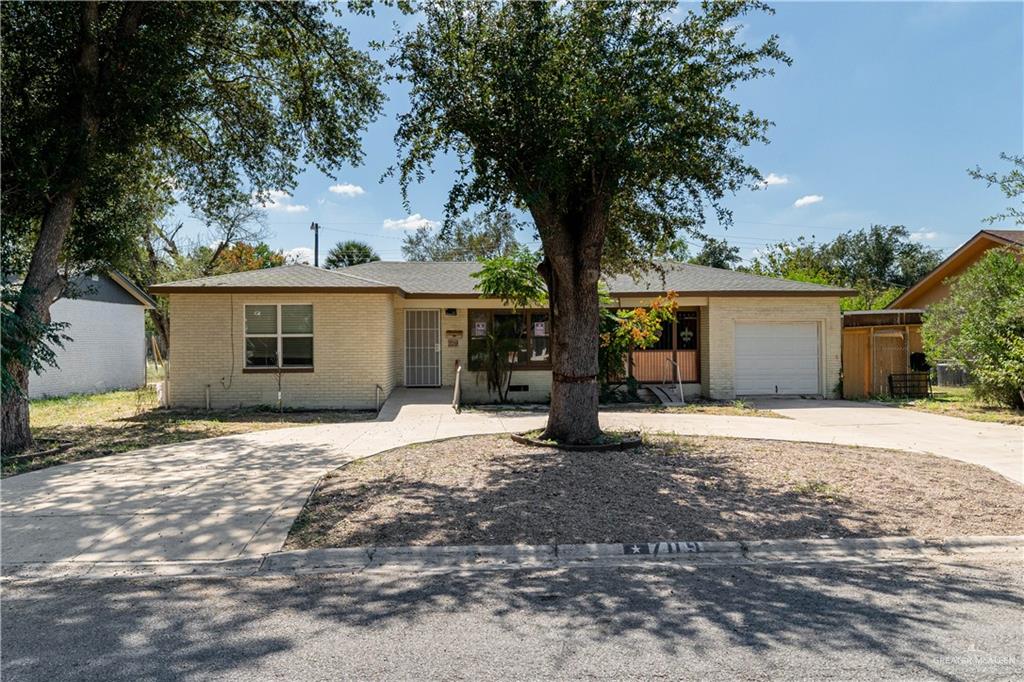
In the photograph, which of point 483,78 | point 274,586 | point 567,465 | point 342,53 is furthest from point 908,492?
point 342,53

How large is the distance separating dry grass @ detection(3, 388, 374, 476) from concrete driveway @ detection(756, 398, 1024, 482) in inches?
368

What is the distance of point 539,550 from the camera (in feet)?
17.9

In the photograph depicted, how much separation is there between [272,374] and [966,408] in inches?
639

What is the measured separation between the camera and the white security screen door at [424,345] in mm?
17406

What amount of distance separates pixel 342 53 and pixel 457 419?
6.98 meters

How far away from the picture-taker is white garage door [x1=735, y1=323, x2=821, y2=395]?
1730 cm

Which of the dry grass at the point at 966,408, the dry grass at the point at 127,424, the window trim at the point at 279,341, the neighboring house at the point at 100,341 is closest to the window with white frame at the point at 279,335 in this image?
the window trim at the point at 279,341

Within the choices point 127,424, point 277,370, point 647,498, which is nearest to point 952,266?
point 647,498

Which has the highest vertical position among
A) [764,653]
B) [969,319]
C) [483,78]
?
[483,78]

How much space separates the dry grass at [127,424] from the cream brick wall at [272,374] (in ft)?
1.93

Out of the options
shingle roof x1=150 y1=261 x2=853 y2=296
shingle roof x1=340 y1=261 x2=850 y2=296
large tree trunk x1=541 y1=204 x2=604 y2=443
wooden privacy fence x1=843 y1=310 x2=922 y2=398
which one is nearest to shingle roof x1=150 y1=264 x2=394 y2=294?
shingle roof x1=150 y1=261 x2=853 y2=296

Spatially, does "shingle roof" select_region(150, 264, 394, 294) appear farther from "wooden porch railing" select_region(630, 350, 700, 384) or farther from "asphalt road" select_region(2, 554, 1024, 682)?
"asphalt road" select_region(2, 554, 1024, 682)

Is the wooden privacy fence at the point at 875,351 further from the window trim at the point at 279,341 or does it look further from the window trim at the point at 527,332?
the window trim at the point at 279,341

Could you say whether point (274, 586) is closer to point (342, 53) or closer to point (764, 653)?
point (764, 653)
